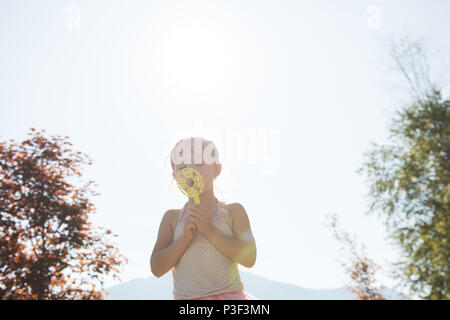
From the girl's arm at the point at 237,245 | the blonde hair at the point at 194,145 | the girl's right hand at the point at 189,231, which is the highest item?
A: the blonde hair at the point at 194,145

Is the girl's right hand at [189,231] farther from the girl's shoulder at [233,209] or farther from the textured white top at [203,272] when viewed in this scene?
the girl's shoulder at [233,209]

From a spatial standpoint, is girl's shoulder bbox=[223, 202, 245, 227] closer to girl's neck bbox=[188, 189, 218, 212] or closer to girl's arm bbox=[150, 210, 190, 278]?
girl's neck bbox=[188, 189, 218, 212]

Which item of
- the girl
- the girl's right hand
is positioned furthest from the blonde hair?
the girl's right hand

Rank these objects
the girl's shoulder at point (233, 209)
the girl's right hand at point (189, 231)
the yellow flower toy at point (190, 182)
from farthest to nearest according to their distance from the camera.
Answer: the girl's shoulder at point (233, 209), the yellow flower toy at point (190, 182), the girl's right hand at point (189, 231)

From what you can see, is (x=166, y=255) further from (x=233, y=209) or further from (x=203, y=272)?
(x=233, y=209)

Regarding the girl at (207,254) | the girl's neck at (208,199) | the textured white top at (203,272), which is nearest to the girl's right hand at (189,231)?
the girl at (207,254)

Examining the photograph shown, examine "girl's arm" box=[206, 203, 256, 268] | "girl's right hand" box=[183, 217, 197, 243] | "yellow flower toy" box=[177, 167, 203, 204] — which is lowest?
"girl's arm" box=[206, 203, 256, 268]

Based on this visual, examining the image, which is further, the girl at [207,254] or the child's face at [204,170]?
the child's face at [204,170]

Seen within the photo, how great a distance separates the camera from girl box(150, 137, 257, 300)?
6.53 feet

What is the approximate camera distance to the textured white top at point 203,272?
6.58 feet

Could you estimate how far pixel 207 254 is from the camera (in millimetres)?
2061
